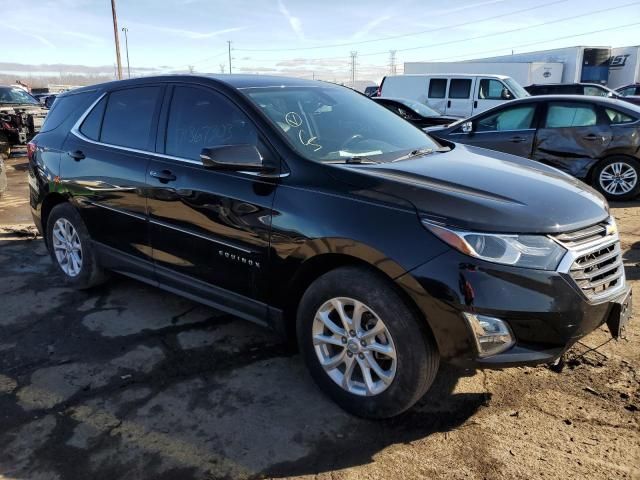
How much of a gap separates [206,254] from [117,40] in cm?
3682

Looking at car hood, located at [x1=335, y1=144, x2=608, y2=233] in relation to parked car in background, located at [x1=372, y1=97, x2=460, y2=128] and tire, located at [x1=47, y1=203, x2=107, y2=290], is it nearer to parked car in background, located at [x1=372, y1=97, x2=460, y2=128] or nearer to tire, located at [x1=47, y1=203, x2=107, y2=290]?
tire, located at [x1=47, y1=203, x2=107, y2=290]

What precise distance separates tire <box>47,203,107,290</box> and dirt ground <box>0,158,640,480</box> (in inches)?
23.0

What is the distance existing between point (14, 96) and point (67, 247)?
13.0m

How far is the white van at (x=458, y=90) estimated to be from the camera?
15328 millimetres

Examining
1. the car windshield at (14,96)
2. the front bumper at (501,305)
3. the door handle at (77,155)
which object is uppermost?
the car windshield at (14,96)

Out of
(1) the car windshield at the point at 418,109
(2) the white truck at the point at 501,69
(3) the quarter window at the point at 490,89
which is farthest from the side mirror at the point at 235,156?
(2) the white truck at the point at 501,69

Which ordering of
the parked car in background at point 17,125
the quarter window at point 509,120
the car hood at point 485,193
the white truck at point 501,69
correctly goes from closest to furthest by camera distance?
the car hood at point 485,193 < the quarter window at point 509,120 < the parked car in background at point 17,125 < the white truck at point 501,69

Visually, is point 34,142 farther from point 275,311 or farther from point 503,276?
point 503,276

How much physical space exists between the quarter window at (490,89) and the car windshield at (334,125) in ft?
41.5

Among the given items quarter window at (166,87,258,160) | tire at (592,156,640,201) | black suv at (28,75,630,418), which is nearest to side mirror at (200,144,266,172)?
black suv at (28,75,630,418)

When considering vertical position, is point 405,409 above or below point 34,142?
below

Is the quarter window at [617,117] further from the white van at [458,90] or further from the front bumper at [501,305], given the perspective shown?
the white van at [458,90]

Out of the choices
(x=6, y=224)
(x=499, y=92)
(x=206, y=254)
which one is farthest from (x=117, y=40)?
(x=206, y=254)

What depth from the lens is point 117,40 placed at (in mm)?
35250
